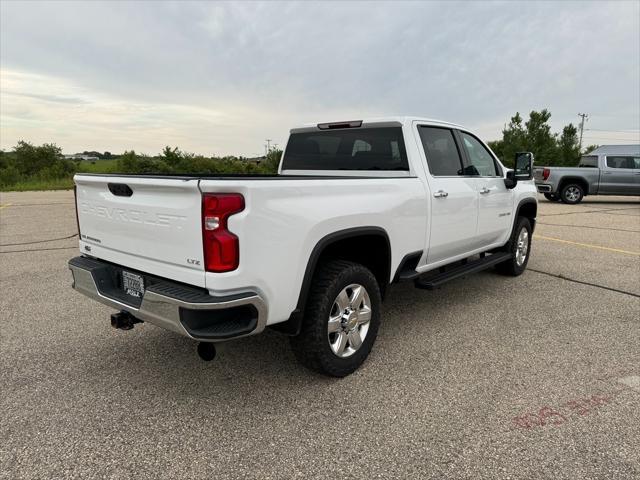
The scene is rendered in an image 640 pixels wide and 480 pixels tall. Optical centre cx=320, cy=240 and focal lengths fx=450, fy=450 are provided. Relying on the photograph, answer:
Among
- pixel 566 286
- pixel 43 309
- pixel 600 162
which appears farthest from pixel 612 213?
pixel 43 309

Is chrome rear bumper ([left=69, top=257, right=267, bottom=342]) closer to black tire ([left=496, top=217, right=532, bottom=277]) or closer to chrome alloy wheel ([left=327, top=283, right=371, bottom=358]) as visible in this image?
chrome alloy wheel ([left=327, top=283, right=371, bottom=358])

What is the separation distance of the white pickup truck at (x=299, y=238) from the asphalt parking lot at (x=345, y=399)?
40cm

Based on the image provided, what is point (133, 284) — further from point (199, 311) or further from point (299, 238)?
point (299, 238)

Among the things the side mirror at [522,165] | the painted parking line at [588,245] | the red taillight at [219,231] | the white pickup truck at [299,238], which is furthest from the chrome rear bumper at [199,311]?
the painted parking line at [588,245]

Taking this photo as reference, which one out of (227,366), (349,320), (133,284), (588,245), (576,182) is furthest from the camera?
(576,182)

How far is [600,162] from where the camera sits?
52.0 ft

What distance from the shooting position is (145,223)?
2.72 metres

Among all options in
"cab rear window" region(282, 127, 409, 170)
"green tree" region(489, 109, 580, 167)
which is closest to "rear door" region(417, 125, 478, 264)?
"cab rear window" region(282, 127, 409, 170)

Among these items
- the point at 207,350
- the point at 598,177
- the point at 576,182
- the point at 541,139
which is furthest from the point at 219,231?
the point at 541,139

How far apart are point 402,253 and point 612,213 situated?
1298 cm

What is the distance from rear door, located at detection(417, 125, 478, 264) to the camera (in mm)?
3986

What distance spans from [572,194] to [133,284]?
16.9 metres

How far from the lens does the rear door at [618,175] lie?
15.5 meters

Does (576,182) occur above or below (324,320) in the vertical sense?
above
